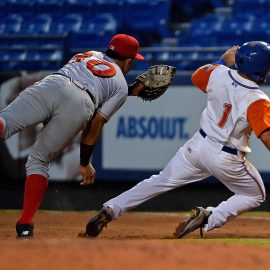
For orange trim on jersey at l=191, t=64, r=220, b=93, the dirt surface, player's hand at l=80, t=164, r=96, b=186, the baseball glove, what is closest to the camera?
the dirt surface

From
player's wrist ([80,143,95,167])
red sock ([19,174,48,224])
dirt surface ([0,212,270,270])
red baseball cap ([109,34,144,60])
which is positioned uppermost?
red baseball cap ([109,34,144,60])

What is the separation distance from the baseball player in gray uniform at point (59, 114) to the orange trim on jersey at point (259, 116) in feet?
3.75

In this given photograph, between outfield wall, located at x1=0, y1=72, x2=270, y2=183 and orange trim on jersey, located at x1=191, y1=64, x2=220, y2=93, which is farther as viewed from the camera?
outfield wall, located at x1=0, y1=72, x2=270, y2=183

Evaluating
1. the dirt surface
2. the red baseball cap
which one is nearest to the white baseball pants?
the red baseball cap

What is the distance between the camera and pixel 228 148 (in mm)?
7227

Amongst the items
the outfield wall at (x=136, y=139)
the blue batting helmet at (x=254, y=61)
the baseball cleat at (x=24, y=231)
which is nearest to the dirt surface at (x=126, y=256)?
the baseball cleat at (x=24, y=231)

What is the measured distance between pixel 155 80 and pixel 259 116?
4.76 feet

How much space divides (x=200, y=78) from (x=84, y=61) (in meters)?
1.03

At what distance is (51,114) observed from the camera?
7152mm

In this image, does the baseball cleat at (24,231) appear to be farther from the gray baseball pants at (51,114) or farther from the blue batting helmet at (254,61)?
the blue batting helmet at (254,61)

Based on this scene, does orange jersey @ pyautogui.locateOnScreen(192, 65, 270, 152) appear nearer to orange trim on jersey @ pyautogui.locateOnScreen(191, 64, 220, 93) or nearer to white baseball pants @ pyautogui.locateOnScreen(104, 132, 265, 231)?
orange trim on jersey @ pyautogui.locateOnScreen(191, 64, 220, 93)

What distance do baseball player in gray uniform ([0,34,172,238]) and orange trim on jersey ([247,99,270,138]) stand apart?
1.14 metres

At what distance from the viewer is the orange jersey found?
6.83m

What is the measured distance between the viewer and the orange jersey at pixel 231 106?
683 cm
